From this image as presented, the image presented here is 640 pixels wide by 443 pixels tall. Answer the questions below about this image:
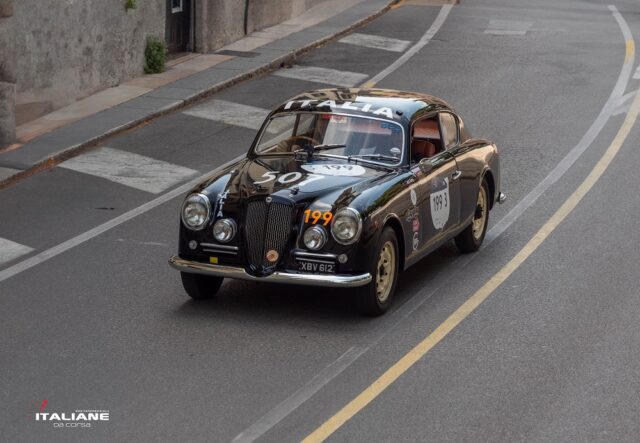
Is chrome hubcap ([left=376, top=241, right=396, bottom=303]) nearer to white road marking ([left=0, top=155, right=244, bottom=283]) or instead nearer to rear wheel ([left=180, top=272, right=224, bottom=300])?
rear wheel ([left=180, top=272, right=224, bottom=300])

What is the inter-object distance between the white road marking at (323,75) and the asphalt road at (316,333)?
15.1 ft

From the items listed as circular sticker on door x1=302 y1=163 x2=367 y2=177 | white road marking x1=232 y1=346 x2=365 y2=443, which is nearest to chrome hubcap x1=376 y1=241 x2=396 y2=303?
circular sticker on door x1=302 y1=163 x2=367 y2=177

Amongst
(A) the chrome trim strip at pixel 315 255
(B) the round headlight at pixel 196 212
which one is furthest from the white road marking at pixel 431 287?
(B) the round headlight at pixel 196 212

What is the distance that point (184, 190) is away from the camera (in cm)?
1608

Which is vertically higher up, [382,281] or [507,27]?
[382,281]

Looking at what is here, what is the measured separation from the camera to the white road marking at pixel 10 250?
522 inches

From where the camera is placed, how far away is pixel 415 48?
2569cm

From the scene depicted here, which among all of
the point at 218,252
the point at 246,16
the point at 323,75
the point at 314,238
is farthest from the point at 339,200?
the point at 246,16

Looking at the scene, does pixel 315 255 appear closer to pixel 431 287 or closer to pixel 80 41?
pixel 431 287

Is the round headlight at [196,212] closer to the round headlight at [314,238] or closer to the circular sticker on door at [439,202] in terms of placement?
the round headlight at [314,238]

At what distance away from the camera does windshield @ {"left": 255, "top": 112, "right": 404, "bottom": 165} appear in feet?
39.8

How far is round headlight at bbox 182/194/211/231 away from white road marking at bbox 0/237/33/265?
2706 millimetres

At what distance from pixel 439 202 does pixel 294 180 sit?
1.63 m

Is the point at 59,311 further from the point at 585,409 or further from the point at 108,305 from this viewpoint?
the point at 585,409
